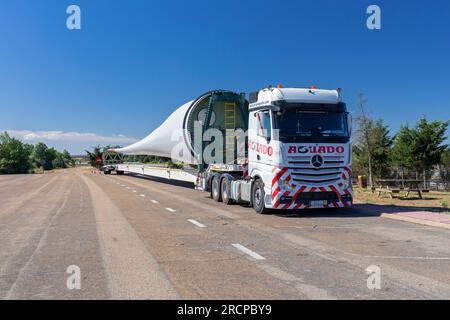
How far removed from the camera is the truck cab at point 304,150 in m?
12.9

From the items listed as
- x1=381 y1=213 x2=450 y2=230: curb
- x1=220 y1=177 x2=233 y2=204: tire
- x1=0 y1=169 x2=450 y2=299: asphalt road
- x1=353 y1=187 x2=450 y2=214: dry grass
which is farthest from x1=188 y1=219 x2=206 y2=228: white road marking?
x1=353 y1=187 x2=450 y2=214: dry grass

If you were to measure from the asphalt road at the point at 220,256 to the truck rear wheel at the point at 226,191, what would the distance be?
3340 mm

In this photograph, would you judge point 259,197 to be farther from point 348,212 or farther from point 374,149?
point 374,149

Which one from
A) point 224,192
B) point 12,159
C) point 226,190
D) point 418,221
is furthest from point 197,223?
point 12,159

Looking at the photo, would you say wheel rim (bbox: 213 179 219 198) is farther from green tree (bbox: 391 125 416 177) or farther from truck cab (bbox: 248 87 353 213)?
green tree (bbox: 391 125 416 177)

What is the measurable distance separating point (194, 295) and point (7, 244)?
521 centimetres

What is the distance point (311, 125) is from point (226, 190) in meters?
4.86

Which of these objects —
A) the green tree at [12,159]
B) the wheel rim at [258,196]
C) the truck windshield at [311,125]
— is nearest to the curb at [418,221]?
the truck windshield at [311,125]

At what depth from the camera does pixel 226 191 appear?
55.3ft

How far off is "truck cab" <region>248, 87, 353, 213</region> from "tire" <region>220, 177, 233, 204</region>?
118 inches
